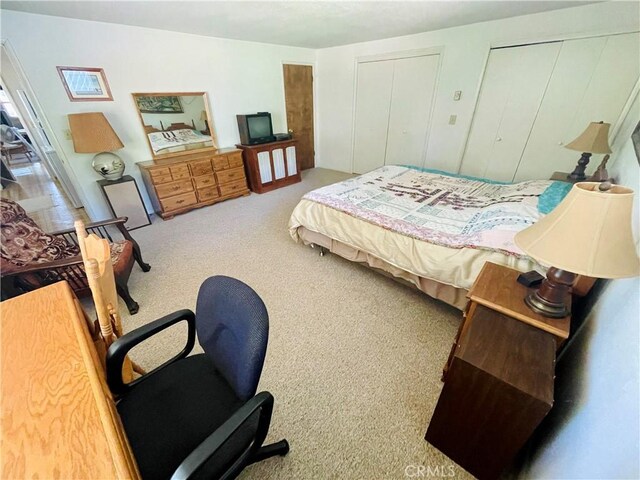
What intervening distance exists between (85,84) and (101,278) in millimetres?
3149

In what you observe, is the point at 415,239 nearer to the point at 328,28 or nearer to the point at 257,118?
the point at 328,28

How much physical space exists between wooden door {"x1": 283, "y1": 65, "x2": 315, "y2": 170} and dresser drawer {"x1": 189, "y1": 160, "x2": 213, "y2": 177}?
62.0 inches

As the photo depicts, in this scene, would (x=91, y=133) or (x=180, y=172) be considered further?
(x=180, y=172)

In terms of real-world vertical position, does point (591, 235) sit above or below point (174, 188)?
above

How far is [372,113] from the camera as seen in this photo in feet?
13.9

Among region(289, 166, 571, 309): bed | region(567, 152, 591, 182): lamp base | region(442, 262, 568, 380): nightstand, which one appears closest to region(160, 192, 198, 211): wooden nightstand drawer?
region(289, 166, 571, 309): bed

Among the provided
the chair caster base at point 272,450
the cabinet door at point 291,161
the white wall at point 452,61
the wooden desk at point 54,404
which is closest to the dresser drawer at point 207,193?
the cabinet door at point 291,161

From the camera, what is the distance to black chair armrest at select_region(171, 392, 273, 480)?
0.58 metres

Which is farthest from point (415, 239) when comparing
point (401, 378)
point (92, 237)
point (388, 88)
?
point (388, 88)

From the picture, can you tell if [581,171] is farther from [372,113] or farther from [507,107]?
[372,113]

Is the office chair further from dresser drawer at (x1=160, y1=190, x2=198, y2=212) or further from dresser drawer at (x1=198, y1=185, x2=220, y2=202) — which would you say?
dresser drawer at (x1=198, y1=185, x2=220, y2=202)

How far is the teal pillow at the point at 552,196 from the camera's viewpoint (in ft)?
5.49

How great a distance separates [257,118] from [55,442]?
4073mm

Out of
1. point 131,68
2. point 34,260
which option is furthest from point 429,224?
point 131,68
